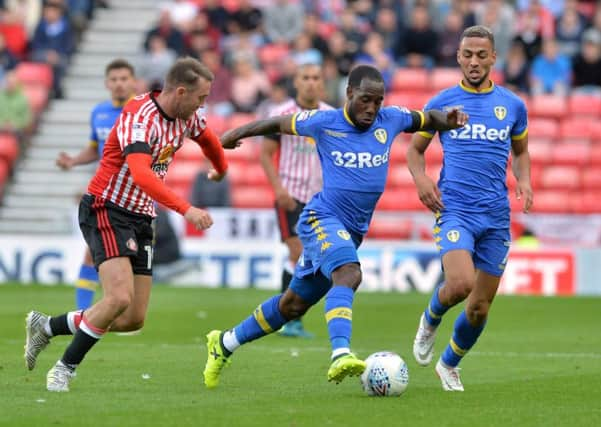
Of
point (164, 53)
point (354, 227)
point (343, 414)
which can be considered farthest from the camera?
point (164, 53)

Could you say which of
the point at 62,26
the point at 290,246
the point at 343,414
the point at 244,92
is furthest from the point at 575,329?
the point at 62,26

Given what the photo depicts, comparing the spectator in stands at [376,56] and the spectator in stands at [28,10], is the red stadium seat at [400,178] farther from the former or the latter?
the spectator in stands at [28,10]

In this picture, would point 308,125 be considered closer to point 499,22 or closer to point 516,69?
point 516,69

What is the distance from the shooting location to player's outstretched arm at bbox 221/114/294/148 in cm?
923

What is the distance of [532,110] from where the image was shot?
75.2 feet

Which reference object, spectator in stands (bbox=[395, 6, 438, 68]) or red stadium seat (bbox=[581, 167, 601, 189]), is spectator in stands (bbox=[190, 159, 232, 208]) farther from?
red stadium seat (bbox=[581, 167, 601, 189])

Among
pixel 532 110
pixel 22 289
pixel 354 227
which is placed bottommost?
pixel 22 289

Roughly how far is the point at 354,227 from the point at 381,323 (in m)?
5.73

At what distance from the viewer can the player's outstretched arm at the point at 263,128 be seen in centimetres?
923

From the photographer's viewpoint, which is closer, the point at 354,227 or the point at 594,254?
the point at 354,227

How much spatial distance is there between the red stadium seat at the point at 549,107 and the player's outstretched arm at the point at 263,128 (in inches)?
557

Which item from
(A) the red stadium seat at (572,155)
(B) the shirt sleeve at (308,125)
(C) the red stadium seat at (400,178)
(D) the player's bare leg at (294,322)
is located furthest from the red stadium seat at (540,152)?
(B) the shirt sleeve at (308,125)

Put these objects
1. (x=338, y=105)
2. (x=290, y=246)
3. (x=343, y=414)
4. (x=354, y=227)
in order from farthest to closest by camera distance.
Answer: (x=338, y=105) < (x=290, y=246) < (x=354, y=227) < (x=343, y=414)

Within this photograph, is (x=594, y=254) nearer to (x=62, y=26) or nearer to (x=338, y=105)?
(x=338, y=105)
